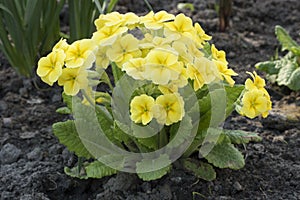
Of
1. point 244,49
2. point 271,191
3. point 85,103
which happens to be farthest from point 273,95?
point 85,103

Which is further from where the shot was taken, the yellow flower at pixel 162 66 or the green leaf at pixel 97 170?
the green leaf at pixel 97 170

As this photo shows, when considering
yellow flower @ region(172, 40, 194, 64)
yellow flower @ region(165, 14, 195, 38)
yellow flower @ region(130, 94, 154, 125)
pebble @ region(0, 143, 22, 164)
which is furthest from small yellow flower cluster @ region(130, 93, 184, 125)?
pebble @ region(0, 143, 22, 164)

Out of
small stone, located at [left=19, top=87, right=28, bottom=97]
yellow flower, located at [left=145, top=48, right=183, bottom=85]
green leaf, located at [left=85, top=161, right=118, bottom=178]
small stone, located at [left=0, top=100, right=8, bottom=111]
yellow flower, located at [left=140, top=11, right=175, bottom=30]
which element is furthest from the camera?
small stone, located at [left=19, top=87, right=28, bottom=97]

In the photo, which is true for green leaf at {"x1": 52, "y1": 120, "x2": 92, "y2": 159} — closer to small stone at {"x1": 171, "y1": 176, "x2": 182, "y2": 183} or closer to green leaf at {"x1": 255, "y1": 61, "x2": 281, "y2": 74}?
small stone at {"x1": 171, "y1": 176, "x2": 182, "y2": 183}

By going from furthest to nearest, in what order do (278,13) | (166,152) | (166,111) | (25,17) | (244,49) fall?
1. (278,13)
2. (244,49)
3. (25,17)
4. (166,152)
5. (166,111)

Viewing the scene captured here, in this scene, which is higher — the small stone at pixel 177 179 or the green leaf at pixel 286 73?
the small stone at pixel 177 179

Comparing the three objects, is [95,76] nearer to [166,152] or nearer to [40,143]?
[166,152]

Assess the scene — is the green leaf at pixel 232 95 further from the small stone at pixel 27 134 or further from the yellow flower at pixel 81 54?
the small stone at pixel 27 134

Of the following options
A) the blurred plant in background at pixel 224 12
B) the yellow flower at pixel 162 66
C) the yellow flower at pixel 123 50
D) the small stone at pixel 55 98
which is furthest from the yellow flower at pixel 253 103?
the blurred plant in background at pixel 224 12
